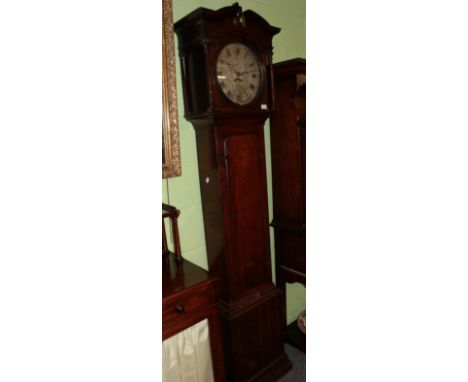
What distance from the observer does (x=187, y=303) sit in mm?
1478

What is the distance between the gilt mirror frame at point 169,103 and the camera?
5.44 feet

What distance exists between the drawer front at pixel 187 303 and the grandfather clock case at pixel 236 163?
34 cm

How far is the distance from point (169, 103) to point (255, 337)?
152 cm

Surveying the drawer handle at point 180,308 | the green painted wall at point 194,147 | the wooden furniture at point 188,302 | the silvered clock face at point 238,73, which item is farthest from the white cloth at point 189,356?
the silvered clock face at point 238,73

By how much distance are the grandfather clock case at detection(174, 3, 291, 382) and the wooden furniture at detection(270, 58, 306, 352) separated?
0.62ft

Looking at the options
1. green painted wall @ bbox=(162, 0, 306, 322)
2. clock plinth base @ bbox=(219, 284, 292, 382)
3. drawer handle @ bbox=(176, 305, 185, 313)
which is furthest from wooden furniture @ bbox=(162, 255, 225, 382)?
green painted wall @ bbox=(162, 0, 306, 322)
